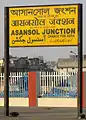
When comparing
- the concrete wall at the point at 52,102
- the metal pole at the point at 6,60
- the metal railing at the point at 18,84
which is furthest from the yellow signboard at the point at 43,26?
the concrete wall at the point at 52,102

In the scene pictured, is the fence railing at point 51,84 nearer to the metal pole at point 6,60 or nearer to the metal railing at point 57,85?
the metal railing at point 57,85

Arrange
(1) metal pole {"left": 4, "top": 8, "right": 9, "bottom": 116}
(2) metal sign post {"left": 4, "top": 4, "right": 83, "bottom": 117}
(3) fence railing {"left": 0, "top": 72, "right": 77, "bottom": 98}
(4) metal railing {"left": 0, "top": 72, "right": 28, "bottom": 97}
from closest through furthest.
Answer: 1. (2) metal sign post {"left": 4, "top": 4, "right": 83, "bottom": 117}
2. (1) metal pole {"left": 4, "top": 8, "right": 9, "bottom": 116}
3. (3) fence railing {"left": 0, "top": 72, "right": 77, "bottom": 98}
4. (4) metal railing {"left": 0, "top": 72, "right": 28, "bottom": 97}

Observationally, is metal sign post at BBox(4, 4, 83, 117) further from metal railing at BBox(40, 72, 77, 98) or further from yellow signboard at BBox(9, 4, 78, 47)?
metal railing at BBox(40, 72, 77, 98)

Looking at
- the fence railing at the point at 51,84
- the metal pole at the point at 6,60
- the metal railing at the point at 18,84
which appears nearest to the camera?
the metal pole at the point at 6,60

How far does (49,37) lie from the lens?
1546 cm

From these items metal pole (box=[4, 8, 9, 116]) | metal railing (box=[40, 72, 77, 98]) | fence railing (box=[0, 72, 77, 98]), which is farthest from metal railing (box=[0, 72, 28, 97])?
metal pole (box=[4, 8, 9, 116])

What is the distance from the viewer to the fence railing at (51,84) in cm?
2142

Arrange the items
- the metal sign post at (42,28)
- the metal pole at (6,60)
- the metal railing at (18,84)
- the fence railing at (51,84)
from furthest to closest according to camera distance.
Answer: the metal railing at (18,84) < the fence railing at (51,84) < the metal pole at (6,60) < the metal sign post at (42,28)

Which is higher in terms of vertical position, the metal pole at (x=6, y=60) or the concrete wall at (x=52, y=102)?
the metal pole at (x=6, y=60)

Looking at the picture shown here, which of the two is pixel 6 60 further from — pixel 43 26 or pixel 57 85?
pixel 57 85

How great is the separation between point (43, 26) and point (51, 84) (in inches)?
259

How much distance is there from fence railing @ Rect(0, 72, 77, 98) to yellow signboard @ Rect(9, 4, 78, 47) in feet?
19.9

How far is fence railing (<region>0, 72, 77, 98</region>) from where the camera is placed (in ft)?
70.3

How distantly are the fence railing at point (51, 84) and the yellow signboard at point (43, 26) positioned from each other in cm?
608
